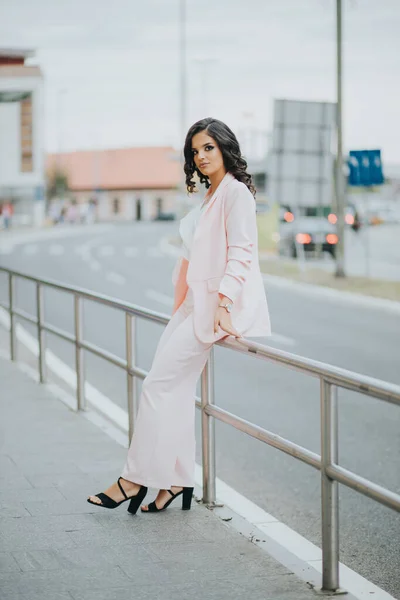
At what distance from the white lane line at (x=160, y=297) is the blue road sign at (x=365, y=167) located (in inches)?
214

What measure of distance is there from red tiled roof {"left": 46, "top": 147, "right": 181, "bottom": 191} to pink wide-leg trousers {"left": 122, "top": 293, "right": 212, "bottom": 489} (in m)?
116

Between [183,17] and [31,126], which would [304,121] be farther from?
[183,17]

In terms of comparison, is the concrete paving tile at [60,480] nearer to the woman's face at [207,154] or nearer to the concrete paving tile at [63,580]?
the concrete paving tile at [63,580]

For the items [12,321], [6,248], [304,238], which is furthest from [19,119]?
[6,248]

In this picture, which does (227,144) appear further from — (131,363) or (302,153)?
(302,153)

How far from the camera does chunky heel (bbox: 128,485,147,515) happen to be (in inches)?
204

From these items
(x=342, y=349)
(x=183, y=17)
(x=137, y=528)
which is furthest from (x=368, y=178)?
(x=183, y=17)

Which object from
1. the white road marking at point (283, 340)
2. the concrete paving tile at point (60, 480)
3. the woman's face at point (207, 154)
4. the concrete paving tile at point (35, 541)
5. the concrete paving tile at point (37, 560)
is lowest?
the white road marking at point (283, 340)

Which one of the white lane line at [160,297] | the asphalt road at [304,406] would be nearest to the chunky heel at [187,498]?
the asphalt road at [304,406]

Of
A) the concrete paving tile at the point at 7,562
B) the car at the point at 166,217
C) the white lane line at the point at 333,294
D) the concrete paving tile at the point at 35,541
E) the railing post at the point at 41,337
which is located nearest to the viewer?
the concrete paving tile at the point at 7,562

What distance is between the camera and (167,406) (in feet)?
16.4

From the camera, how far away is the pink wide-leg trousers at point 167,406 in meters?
4.95

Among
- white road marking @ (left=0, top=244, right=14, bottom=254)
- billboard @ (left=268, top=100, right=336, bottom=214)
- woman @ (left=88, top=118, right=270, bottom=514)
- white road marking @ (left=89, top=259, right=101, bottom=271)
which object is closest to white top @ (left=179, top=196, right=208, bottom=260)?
woman @ (left=88, top=118, right=270, bottom=514)

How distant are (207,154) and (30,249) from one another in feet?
131
